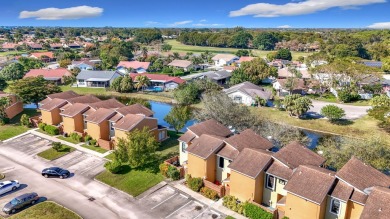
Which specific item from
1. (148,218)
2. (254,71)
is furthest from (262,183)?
(254,71)

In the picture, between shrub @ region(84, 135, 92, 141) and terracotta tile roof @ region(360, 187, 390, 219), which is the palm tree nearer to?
shrub @ region(84, 135, 92, 141)

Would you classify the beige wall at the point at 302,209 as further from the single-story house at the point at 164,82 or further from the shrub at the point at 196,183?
the single-story house at the point at 164,82

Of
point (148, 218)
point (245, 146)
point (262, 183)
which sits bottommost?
point (148, 218)

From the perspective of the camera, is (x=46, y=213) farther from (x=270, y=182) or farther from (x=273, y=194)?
(x=273, y=194)

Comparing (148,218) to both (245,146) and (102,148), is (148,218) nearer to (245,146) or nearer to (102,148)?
(245,146)

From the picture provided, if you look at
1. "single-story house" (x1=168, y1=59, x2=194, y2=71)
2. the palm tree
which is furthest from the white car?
"single-story house" (x1=168, y1=59, x2=194, y2=71)
